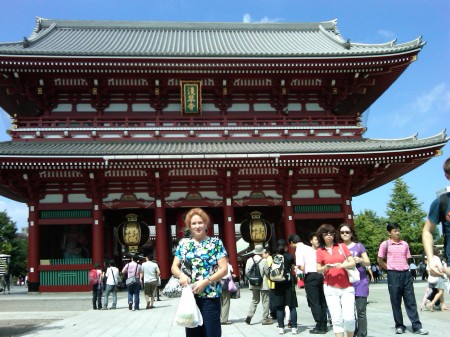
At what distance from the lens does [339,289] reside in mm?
6258

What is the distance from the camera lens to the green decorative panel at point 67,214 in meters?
19.6

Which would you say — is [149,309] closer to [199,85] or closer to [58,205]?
[58,205]

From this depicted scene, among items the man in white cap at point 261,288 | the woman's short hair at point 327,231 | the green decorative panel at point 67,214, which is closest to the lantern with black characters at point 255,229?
the green decorative panel at point 67,214

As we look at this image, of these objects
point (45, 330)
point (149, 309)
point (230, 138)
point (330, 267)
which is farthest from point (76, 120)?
point (330, 267)

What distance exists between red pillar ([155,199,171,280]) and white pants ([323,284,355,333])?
13.9 metres

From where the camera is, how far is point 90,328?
9.86 m

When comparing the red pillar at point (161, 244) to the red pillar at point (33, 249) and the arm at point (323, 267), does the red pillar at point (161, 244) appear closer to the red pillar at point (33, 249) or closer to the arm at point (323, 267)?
the red pillar at point (33, 249)

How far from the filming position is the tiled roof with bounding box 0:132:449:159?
18188mm

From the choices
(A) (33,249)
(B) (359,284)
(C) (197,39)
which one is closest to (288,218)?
(A) (33,249)

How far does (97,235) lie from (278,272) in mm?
12650

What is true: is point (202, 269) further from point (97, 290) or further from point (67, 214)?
point (67, 214)

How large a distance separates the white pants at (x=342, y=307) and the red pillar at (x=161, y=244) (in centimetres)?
1393

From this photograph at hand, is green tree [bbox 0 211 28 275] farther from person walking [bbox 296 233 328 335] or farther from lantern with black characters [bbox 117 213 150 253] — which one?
person walking [bbox 296 233 328 335]

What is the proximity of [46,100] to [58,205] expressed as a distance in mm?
5294
